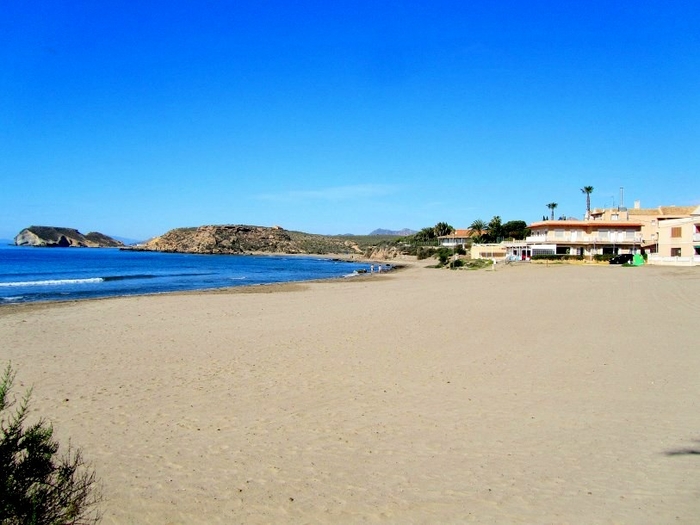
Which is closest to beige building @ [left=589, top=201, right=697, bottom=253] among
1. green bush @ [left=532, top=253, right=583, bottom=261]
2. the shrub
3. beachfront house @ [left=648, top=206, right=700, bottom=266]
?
green bush @ [left=532, top=253, right=583, bottom=261]

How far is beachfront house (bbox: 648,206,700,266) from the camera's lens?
127ft

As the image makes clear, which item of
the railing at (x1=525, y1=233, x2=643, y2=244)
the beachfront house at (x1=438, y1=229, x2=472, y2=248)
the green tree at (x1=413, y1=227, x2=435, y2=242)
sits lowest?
the railing at (x1=525, y1=233, x2=643, y2=244)

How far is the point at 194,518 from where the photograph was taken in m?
4.50

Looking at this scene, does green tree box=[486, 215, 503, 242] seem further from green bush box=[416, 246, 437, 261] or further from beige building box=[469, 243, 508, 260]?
beige building box=[469, 243, 508, 260]

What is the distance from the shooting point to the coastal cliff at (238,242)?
160500 millimetres

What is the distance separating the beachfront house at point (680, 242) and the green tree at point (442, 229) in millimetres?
69710

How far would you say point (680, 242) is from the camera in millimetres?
41219

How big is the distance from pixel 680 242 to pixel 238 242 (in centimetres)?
14330

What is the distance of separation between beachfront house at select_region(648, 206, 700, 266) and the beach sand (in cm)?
2857

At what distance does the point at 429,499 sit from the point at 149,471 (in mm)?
3112

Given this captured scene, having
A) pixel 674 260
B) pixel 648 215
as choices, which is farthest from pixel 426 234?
pixel 674 260

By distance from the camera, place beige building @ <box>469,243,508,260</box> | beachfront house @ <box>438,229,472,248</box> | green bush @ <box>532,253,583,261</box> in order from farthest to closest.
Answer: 1. beachfront house @ <box>438,229,472,248</box>
2. beige building @ <box>469,243,508,260</box>
3. green bush @ <box>532,253,583,261</box>

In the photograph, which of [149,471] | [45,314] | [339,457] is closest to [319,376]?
[339,457]

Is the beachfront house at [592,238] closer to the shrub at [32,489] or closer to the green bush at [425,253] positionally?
the green bush at [425,253]
